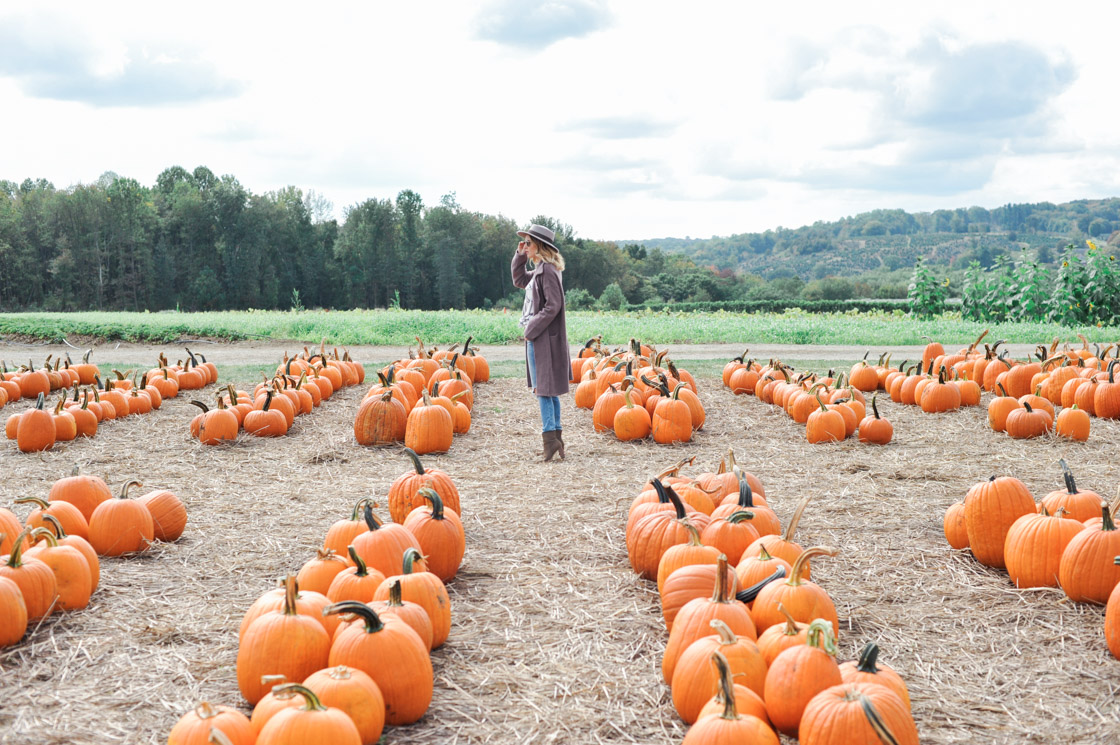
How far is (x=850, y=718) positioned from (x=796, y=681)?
287 millimetres

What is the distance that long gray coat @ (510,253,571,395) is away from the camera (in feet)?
23.2

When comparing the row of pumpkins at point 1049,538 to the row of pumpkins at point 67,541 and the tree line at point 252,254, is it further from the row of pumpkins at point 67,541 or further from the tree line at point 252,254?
the tree line at point 252,254

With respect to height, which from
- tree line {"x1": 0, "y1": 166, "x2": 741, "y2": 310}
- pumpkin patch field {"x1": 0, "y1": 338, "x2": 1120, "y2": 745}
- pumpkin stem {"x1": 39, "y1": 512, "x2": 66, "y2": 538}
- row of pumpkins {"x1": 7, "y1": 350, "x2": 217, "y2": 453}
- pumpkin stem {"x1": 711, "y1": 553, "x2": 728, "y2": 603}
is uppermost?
tree line {"x1": 0, "y1": 166, "x2": 741, "y2": 310}

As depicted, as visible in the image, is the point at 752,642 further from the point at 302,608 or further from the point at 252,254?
the point at 252,254

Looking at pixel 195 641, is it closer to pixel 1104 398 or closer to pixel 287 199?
pixel 1104 398

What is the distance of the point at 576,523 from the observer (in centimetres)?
531

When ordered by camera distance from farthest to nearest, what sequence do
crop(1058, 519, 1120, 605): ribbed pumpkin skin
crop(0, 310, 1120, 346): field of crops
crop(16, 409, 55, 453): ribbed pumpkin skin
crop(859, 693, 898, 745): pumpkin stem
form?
crop(0, 310, 1120, 346): field of crops < crop(16, 409, 55, 453): ribbed pumpkin skin < crop(1058, 519, 1120, 605): ribbed pumpkin skin < crop(859, 693, 898, 745): pumpkin stem

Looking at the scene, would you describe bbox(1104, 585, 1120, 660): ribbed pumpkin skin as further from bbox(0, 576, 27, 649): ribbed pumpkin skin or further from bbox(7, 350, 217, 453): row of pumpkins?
bbox(7, 350, 217, 453): row of pumpkins

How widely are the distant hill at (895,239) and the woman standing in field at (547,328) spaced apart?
71.8 metres

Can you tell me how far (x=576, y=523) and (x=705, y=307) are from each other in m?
37.2

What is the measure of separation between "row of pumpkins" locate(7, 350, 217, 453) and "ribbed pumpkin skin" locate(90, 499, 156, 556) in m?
3.19

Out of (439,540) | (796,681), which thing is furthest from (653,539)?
(796,681)

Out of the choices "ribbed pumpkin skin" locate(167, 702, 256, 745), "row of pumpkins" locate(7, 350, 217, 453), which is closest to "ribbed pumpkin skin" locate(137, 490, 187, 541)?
"ribbed pumpkin skin" locate(167, 702, 256, 745)

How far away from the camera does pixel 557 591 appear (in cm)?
414
